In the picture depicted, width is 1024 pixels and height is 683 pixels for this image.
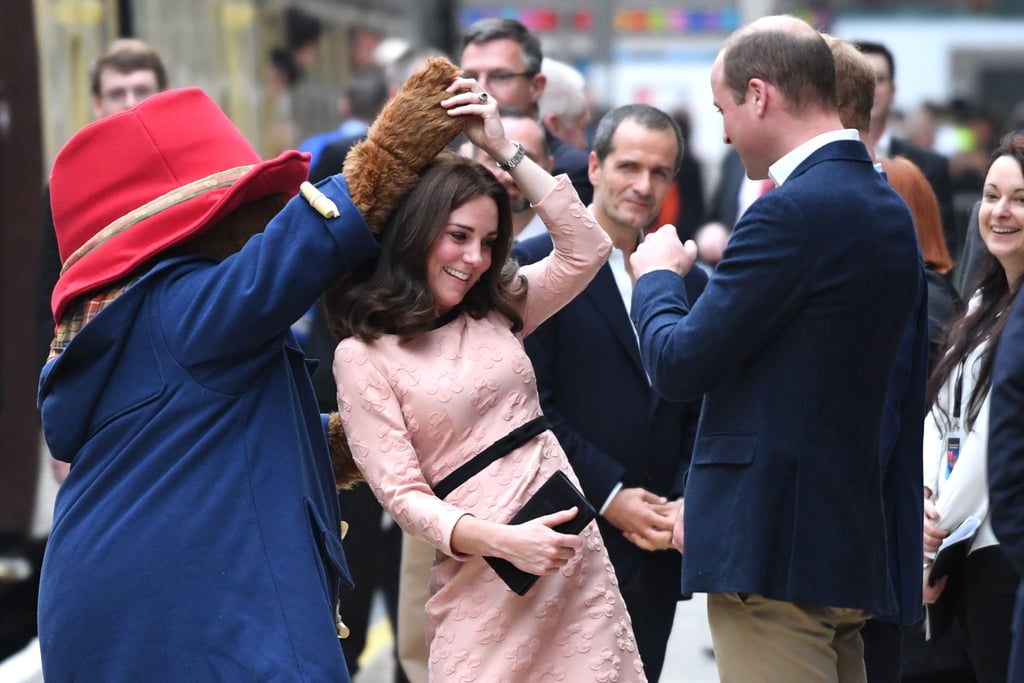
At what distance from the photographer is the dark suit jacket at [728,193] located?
849 cm

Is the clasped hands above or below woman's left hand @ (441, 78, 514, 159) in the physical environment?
below

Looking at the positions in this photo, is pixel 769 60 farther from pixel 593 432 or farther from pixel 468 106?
pixel 593 432

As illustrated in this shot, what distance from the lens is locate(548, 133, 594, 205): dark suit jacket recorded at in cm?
563

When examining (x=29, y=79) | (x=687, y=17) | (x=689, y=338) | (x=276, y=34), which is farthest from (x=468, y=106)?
(x=687, y=17)

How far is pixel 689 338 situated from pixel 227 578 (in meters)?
1.10

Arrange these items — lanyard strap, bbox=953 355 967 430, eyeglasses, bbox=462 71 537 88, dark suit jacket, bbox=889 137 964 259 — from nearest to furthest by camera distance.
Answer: lanyard strap, bbox=953 355 967 430
eyeglasses, bbox=462 71 537 88
dark suit jacket, bbox=889 137 964 259

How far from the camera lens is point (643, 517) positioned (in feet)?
15.0

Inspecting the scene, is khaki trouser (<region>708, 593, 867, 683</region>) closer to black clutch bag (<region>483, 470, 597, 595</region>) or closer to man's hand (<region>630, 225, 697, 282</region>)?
black clutch bag (<region>483, 470, 597, 595</region>)

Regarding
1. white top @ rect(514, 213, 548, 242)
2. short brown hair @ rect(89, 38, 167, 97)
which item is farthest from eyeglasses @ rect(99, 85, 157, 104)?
white top @ rect(514, 213, 548, 242)

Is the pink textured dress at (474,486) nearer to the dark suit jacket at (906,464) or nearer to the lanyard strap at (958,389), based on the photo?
the dark suit jacket at (906,464)

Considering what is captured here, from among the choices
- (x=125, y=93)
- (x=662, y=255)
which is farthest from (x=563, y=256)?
(x=125, y=93)

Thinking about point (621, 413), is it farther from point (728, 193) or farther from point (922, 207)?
point (728, 193)

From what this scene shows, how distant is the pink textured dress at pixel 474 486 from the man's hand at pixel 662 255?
37cm

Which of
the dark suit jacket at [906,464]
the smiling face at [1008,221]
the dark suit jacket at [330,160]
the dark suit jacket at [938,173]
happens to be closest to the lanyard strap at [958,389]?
the smiling face at [1008,221]
